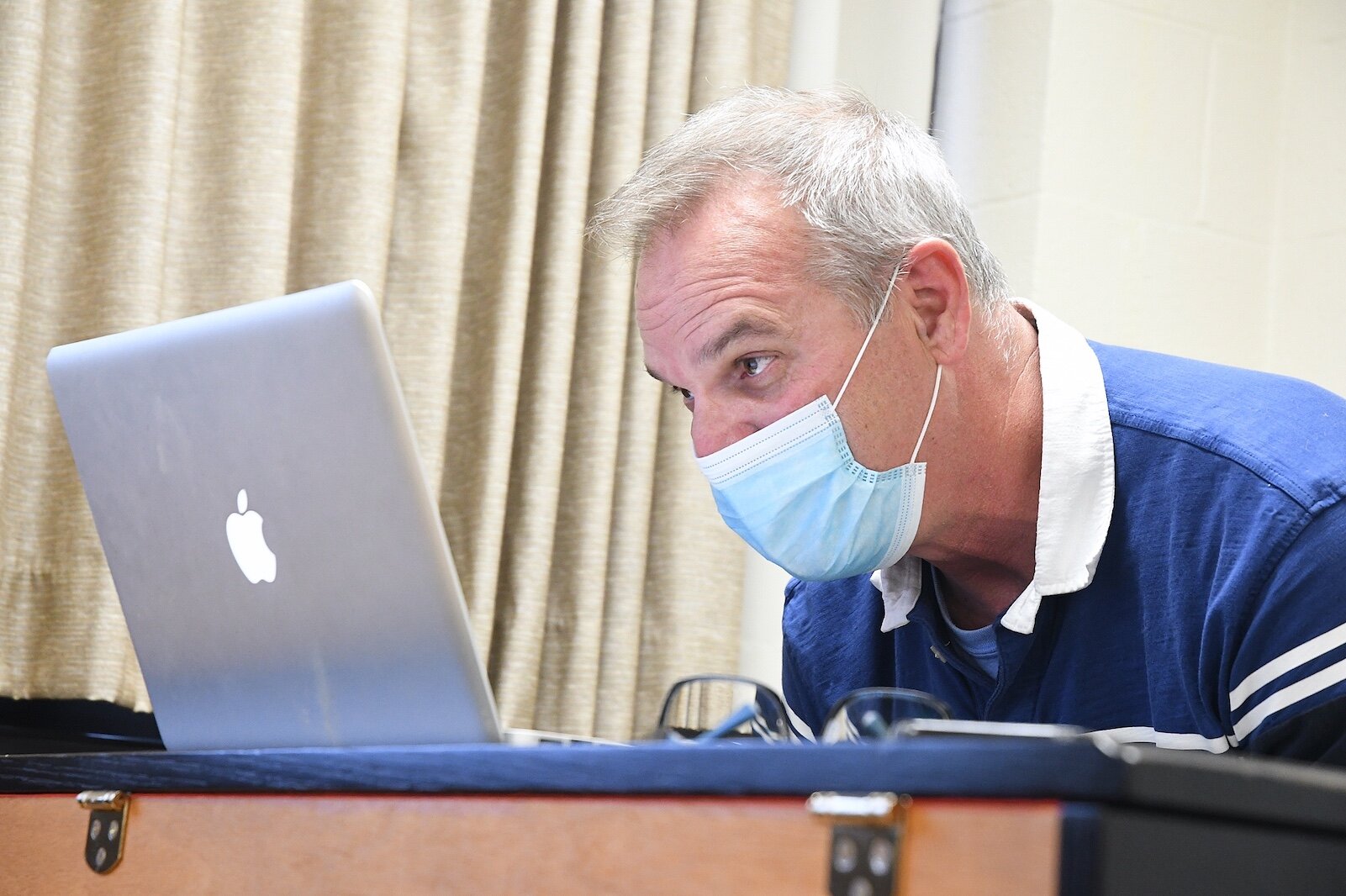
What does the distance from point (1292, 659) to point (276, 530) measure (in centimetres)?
66

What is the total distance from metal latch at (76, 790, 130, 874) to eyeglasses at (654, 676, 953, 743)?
1.10 feet

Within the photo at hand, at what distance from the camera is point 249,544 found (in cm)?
94

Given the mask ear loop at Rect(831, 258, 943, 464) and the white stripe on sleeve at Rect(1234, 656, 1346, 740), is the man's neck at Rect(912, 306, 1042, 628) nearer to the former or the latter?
the mask ear loop at Rect(831, 258, 943, 464)

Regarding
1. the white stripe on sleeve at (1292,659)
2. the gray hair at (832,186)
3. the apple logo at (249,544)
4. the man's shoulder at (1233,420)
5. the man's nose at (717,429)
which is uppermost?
the gray hair at (832,186)

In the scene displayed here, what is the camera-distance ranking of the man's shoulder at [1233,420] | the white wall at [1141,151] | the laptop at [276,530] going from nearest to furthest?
the laptop at [276,530] < the man's shoulder at [1233,420] < the white wall at [1141,151]

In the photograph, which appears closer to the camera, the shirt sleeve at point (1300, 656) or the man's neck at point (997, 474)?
the shirt sleeve at point (1300, 656)

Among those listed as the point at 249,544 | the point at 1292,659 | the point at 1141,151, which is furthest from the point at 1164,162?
the point at 249,544

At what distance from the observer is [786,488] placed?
1.23m

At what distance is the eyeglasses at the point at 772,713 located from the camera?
0.63 meters

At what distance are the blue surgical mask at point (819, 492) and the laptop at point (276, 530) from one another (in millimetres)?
380

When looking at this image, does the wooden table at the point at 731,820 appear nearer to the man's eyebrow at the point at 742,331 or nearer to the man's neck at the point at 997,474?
the man's eyebrow at the point at 742,331

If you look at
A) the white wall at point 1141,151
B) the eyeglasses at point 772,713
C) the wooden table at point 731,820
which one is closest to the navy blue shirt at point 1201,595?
the eyeglasses at point 772,713

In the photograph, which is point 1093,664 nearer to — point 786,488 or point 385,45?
point 786,488

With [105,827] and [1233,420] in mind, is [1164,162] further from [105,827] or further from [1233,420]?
[105,827]
